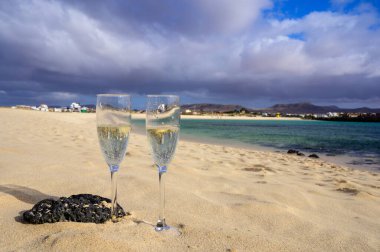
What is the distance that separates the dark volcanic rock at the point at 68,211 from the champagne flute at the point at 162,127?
0.37m

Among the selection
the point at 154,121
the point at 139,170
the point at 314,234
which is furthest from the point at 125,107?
the point at 139,170

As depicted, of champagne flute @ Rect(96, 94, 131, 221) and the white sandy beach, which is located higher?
champagne flute @ Rect(96, 94, 131, 221)

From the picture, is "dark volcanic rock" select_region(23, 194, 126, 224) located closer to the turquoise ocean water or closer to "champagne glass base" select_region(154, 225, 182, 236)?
Answer: "champagne glass base" select_region(154, 225, 182, 236)

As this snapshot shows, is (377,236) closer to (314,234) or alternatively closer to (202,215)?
(314,234)

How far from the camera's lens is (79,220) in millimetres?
1869

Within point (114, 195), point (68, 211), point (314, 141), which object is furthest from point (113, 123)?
point (314, 141)

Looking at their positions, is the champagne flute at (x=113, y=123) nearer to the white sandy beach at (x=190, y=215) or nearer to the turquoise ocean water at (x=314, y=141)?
the white sandy beach at (x=190, y=215)

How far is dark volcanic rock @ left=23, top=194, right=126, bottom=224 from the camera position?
6.00ft

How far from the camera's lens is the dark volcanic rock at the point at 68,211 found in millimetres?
1828

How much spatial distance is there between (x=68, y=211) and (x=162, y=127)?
30.5 inches

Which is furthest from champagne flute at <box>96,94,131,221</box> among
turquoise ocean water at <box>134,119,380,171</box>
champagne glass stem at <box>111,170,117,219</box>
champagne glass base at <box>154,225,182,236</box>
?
turquoise ocean water at <box>134,119,380,171</box>

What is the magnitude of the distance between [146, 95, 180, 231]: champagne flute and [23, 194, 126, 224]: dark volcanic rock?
375 mm

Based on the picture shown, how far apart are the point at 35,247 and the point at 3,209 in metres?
0.70

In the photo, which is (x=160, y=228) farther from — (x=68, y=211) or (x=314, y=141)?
(x=314, y=141)
